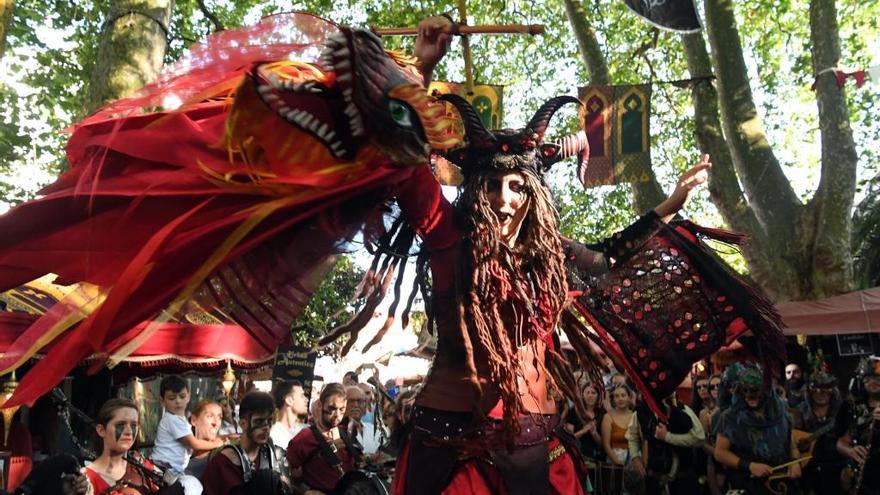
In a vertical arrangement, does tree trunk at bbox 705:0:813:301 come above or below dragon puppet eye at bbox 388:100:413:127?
above

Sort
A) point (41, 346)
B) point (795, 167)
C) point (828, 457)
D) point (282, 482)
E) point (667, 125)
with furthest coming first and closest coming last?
point (795, 167), point (667, 125), point (828, 457), point (282, 482), point (41, 346)

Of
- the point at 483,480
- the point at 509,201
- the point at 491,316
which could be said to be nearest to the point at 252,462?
the point at 483,480

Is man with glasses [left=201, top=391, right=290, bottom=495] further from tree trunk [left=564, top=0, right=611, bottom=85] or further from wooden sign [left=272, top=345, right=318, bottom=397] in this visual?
tree trunk [left=564, top=0, right=611, bottom=85]

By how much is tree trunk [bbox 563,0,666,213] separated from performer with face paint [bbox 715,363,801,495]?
163 inches

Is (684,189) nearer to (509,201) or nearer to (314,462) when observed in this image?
(509,201)

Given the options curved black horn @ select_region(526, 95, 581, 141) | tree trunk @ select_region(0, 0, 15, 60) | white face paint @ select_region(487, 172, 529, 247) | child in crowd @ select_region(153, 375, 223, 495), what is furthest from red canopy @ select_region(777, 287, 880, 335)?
tree trunk @ select_region(0, 0, 15, 60)

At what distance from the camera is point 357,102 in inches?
108

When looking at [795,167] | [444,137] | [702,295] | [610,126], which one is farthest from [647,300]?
[795,167]

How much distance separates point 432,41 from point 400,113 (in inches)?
27.4

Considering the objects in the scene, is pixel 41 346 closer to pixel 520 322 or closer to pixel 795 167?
pixel 520 322

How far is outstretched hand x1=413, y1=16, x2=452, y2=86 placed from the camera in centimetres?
334

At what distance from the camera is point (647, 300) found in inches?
149

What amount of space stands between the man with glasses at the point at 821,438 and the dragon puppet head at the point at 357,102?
18.9 ft

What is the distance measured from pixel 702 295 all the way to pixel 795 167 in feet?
71.9
